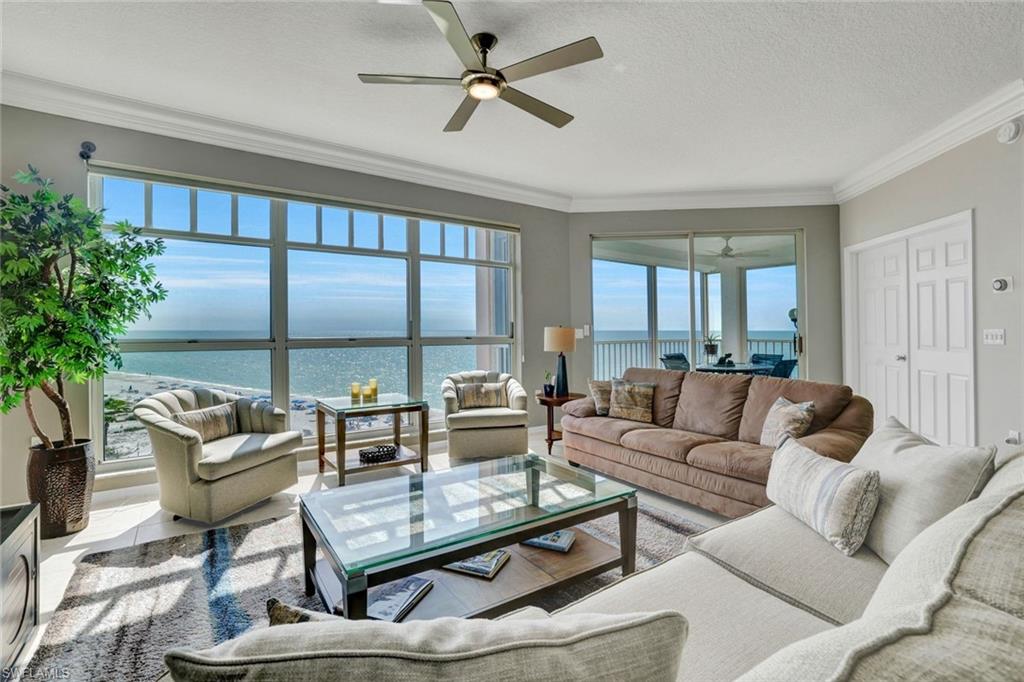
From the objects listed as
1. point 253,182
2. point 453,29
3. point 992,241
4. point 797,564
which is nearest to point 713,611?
point 797,564

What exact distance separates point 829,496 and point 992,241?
11.4ft

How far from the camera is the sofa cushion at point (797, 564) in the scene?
125cm

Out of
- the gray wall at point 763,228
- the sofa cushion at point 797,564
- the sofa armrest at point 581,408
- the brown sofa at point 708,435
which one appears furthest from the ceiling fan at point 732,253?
the sofa cushion at point 797,564

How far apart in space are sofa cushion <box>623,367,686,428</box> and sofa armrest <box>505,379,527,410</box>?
1.03m

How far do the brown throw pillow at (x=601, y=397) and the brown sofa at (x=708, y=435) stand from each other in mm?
58

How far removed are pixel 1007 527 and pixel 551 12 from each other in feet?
8.52

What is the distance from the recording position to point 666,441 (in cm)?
314

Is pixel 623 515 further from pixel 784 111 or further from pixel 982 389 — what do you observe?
pixel 982 389

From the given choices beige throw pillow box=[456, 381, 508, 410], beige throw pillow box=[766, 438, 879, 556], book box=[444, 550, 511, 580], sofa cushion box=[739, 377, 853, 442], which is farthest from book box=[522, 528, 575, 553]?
beige throw pillow box=[456, 381, 508, 410]

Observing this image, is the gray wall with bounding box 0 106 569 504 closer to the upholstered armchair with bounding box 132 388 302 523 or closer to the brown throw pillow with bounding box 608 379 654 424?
the upholstered armchair with bounding box 132 388 302 523

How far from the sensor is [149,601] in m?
2.03

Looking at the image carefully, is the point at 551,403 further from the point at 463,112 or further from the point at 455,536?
the point at 455,536

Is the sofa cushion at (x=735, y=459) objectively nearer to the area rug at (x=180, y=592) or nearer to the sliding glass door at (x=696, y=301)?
the area rug at (x=180, y=592)

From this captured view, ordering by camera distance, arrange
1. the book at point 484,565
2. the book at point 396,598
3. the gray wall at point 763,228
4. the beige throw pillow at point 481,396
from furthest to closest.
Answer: the gray wall at point 763,228, the beige throw pillow at point 481,396, the book at point 484,565, the book at point 396,598
